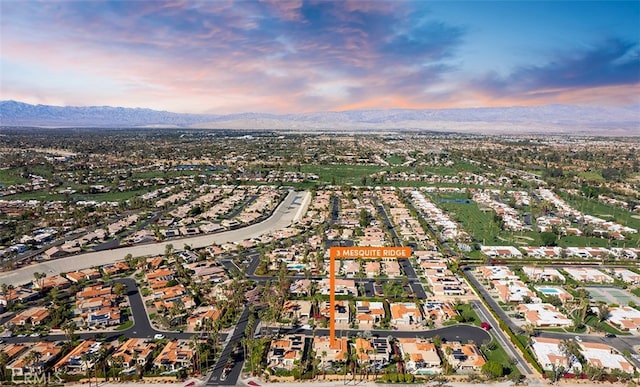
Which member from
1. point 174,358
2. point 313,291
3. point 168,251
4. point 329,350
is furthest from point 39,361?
point 313,291

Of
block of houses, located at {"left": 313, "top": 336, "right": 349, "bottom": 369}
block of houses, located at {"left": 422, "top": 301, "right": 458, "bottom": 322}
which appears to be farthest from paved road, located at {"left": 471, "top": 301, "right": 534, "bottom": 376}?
block of houses, located at {"left": 313, "top": 336, "right": 349, "bottom": 369}

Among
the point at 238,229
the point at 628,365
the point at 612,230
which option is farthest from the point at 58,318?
the point at 612,230

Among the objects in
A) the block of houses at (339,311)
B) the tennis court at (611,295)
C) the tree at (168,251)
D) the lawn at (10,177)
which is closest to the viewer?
the block of houses at (339,311)

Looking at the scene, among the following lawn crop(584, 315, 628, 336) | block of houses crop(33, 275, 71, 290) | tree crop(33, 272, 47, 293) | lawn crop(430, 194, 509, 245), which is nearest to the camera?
lawn crop(584, 315, 628, 336)

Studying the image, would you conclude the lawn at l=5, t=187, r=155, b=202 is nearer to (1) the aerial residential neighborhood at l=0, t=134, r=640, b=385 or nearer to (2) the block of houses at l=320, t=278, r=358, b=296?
(1) the aerial residential neighborhood at l=0, t=134, r=640, b=385

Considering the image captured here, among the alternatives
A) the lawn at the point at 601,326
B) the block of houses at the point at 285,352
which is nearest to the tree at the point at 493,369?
the lawn at the point at 601,326

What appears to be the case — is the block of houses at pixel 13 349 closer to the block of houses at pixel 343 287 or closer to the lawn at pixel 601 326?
the block of houses at pixel 343 287
